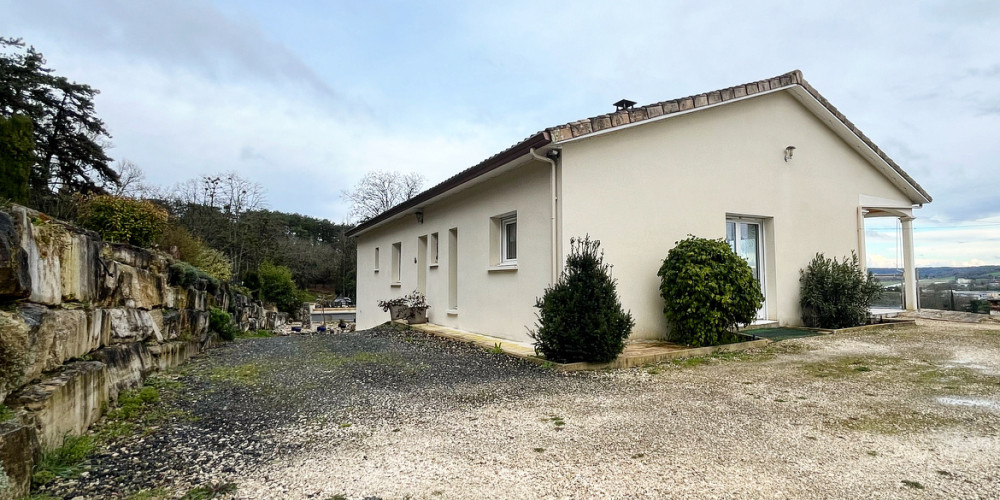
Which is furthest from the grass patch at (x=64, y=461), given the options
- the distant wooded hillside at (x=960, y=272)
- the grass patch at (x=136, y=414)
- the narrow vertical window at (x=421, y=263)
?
the distant wooded hillside at (x=960, y=272)

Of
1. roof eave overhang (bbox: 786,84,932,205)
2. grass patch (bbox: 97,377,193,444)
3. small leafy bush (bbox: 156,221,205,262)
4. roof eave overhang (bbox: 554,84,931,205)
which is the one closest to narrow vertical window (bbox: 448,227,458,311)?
small leafy bush (bbox: 156,221,205,262)

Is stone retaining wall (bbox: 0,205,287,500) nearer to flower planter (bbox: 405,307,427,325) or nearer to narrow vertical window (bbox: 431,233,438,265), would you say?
flower planter (bbox: 405,307,427,325)

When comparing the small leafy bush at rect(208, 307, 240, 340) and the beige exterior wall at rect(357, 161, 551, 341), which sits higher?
the beige exterior wall at rect(357, 161, 551, 341)

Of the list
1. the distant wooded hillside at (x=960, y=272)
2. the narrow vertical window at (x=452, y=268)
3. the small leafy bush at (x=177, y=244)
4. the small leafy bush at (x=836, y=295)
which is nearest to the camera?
the small leafy bush at (x=177, y=244)

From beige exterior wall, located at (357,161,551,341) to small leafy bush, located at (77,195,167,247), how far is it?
194 inches

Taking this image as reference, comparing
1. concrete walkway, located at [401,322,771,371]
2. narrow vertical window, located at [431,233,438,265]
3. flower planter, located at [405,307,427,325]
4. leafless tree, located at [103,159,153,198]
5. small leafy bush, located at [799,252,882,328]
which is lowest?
concrete walkway, located at [401,322,771,371]

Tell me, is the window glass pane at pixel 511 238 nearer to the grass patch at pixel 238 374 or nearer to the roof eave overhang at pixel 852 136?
the roof eave overhang at pixel 852 136

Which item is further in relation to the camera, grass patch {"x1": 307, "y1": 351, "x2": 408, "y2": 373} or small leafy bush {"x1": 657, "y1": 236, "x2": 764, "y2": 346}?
small leafy bush {"x1": 657, "y1": 236, "x2": 764, "y2": 346}

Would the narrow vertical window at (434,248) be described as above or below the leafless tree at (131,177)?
below

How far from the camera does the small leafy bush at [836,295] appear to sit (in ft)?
28.3

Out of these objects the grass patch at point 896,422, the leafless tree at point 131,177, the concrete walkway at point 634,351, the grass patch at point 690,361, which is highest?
the leafless tree at point 131,177

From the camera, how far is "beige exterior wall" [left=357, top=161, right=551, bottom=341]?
24.0 ft

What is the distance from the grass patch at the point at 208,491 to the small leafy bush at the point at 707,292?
18.7ft

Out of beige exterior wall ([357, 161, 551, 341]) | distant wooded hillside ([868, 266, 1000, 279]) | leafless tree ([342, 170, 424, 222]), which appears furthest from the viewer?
leafless tree ([342, 170, 424, 222])
